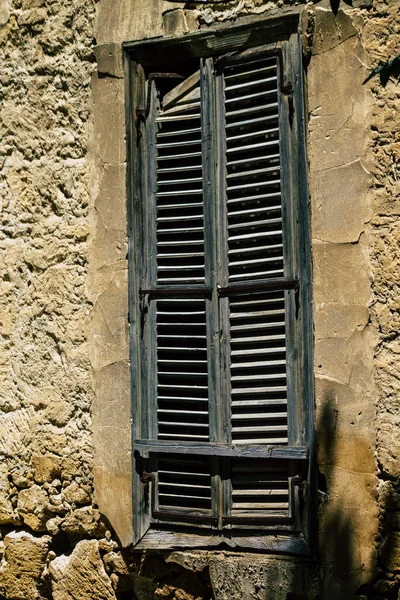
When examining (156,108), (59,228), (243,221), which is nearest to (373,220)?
(243,221)

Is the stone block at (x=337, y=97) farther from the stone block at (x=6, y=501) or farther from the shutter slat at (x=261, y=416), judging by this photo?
the stone block at (x=6, y=501)

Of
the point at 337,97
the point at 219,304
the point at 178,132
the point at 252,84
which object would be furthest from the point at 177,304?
the point at 337,97

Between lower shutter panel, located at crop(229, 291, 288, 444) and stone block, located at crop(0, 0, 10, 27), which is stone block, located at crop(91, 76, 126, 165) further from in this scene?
lower shutter panel, located at crop(229, 291, 288, 444)

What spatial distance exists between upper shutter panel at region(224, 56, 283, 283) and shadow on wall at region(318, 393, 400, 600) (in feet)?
2.16

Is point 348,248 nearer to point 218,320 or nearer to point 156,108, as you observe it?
point 218,320

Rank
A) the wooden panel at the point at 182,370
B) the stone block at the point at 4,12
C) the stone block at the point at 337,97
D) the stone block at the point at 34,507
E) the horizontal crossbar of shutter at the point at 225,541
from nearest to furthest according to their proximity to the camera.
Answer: the stone block at the point at 337,97 < the horizontal crossbar of shutter at the point at 225,541 < the wooden panel at the point at 182,370 < the stone block at the point at 34,507 < the stone block at the point at 4,12

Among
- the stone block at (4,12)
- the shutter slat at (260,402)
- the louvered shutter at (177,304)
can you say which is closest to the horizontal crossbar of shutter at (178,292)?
the louvered shutter at (177,304)

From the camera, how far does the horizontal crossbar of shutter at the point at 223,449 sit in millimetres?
3553

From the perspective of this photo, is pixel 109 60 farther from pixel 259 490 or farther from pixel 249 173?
pixel 259 490

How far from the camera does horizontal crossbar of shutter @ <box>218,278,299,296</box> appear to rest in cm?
362

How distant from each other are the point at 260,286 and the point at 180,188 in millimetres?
592

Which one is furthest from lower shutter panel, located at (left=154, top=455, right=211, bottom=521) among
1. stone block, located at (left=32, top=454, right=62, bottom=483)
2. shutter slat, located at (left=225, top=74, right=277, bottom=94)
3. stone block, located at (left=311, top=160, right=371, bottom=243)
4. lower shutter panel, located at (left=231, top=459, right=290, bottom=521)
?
shutter slat, located at (left=225, top=74, right=277, bottom=94)

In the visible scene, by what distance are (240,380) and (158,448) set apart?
45 cm

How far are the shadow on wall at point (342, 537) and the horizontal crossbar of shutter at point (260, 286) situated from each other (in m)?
0.47
